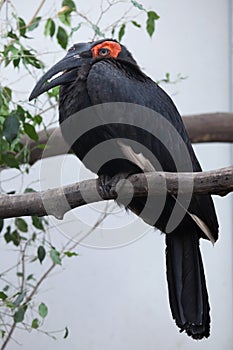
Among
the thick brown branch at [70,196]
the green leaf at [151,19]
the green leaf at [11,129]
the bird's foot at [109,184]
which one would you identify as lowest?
the thick brown branch at [70,196]

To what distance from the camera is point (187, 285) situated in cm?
156

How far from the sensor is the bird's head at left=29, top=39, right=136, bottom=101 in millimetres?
1482

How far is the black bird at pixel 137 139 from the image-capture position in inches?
56.1

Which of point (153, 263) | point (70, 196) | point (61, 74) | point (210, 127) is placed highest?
point (210, 127)

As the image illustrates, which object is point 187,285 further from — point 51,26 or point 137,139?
point 51,26

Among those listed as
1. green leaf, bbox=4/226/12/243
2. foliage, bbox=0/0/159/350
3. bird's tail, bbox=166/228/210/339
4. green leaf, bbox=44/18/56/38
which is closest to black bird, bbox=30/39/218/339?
bird's tail, bbox=166/228/210/339

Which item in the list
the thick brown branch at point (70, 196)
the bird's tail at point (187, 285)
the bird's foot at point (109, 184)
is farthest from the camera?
the bird's tail at point (187, 285)

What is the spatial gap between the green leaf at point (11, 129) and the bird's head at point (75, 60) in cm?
6

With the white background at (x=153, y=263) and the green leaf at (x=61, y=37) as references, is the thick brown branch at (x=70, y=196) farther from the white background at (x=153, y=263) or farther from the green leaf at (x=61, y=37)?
the white background at (x=153, y=263)

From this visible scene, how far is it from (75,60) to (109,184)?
0.95ft

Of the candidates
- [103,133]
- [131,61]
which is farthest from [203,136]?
[103,133]

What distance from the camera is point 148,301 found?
2.63 m

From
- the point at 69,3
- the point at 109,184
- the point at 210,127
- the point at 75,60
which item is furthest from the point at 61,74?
the point at 210,127

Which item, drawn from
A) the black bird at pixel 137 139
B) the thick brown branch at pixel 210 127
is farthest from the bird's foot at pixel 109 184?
the thick brown branch at pixel 210 127
